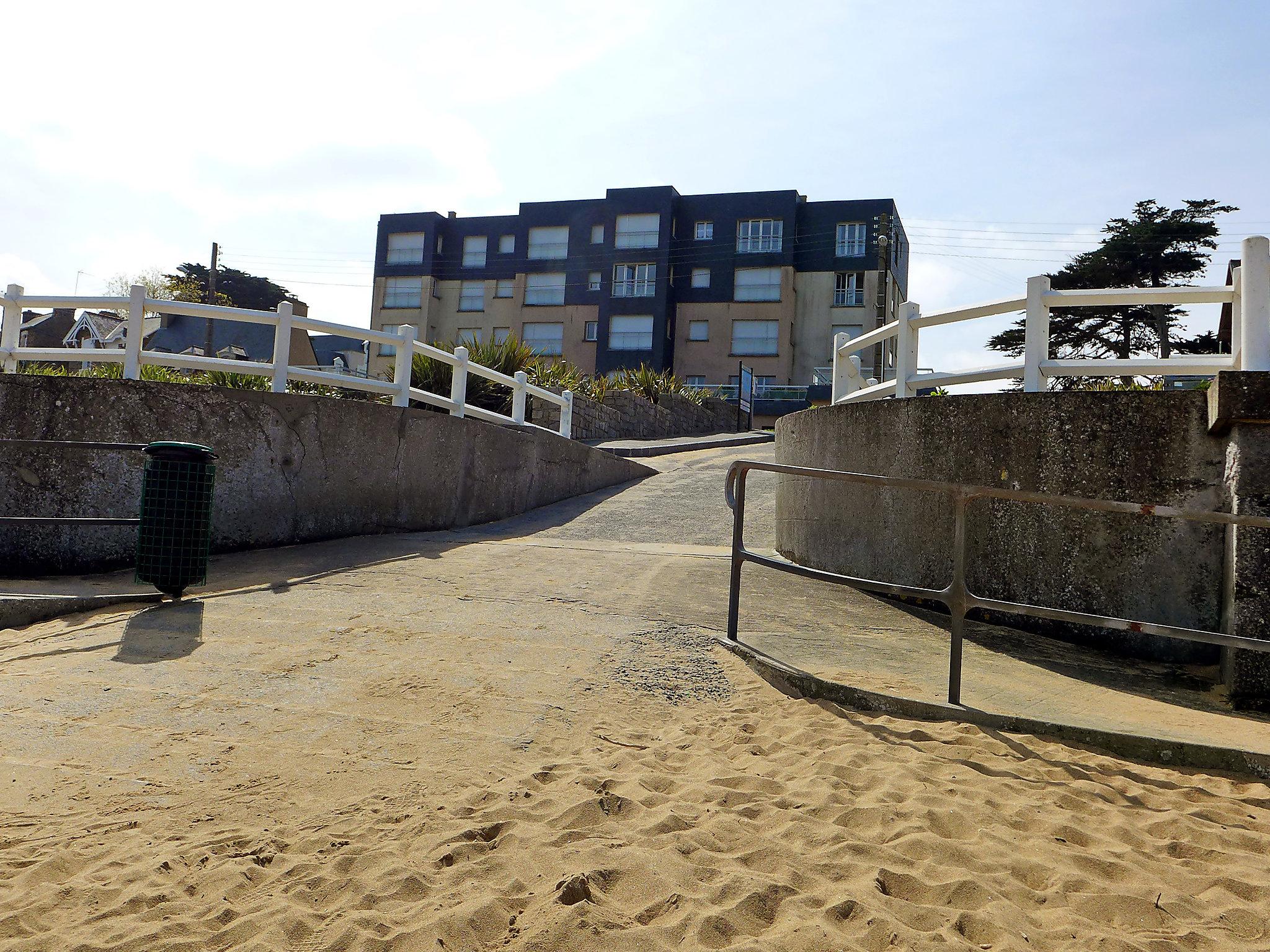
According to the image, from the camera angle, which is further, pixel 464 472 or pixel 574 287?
pixel 574 287

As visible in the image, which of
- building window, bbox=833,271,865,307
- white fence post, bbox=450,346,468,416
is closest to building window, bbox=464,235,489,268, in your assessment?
building window, bbox=833,271,865,307

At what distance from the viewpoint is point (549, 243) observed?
4628 centimetres

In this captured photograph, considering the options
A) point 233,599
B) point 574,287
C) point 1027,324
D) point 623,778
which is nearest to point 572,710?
point 623,778

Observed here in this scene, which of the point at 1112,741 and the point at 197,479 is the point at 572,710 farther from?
the point at 197,479

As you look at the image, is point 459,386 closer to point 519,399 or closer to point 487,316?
point 519,399

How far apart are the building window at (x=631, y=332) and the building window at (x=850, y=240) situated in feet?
31.9

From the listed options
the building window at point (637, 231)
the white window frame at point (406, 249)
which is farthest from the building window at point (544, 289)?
the white window frame at point (406, 249)

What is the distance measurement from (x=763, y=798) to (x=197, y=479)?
470 centimetres

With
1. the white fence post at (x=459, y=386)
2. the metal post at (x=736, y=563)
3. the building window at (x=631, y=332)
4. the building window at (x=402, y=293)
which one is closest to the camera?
the metal post at (x=736, y=563)

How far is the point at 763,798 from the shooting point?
10.3 ft

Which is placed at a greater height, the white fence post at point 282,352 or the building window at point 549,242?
the building window at point 549,242

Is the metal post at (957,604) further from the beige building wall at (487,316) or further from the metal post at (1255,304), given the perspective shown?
the beige building wall at (487,316)

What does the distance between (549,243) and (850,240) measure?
51.8 ft

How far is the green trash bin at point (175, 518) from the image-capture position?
5770 mm
